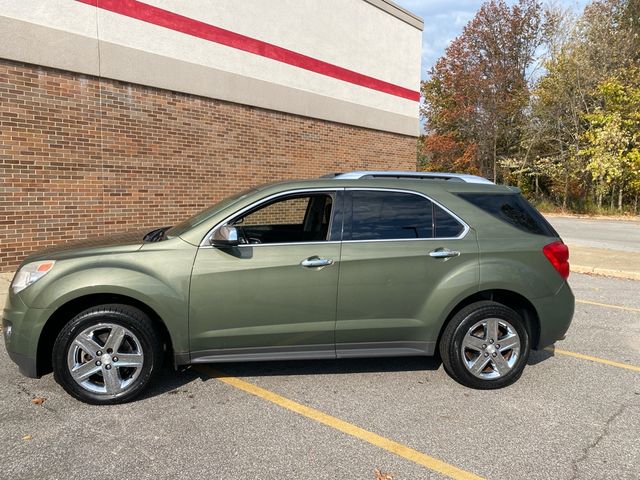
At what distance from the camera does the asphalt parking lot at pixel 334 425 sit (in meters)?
2.69

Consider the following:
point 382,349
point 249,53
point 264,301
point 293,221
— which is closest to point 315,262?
point 264,301

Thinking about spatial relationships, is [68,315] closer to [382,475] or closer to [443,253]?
[382,475]

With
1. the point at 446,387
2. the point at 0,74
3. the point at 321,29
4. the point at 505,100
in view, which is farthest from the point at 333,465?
the point at 505,100

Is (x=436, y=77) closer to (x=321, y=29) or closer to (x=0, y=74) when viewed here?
(x=321, y=29)

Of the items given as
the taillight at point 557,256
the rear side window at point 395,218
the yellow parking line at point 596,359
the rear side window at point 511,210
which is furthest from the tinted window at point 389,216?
the yellow parking line at point 596,359

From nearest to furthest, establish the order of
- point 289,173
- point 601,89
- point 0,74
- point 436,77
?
point 0,74, point 289,173, point 601,89, point 436,77

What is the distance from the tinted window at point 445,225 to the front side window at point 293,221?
88 cm

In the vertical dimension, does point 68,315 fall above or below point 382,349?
above

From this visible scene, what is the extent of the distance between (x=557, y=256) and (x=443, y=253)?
1.01m

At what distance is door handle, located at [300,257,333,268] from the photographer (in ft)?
11.6

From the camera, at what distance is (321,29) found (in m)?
12.2

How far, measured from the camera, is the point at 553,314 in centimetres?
384

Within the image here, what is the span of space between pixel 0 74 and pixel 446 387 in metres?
7.90

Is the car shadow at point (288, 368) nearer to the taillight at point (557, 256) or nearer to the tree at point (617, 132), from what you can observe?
the taillight at point (557, 256)
